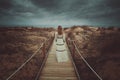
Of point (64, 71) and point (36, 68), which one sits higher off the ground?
point (64, 71)

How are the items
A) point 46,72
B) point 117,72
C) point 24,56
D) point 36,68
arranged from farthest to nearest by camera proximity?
point 24,56, point 36,68, point 117,72, point 46,72

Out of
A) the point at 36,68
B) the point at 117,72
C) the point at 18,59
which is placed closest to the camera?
the point at 117,72

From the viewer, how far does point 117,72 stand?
36.0ft

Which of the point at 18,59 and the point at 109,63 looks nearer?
the point at 109,63

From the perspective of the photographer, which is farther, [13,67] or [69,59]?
[13,67]

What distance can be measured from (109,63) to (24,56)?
8236 millimetres

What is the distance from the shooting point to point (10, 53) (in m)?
16.9

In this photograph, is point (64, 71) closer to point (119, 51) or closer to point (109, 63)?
point (109, 63)

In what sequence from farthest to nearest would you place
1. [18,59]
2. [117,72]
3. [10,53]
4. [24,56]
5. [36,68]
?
[10,53] < [24,56] < [18,59] < [36,68] < [117,72]

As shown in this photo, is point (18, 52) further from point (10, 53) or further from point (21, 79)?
point (21, 79)

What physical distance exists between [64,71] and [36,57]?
719cm

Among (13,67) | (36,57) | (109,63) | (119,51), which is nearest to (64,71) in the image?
(109,63)

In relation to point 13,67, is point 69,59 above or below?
above

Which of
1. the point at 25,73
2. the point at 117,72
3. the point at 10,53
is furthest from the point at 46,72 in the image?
the point at 10,53
